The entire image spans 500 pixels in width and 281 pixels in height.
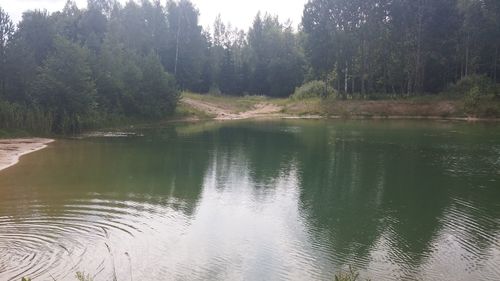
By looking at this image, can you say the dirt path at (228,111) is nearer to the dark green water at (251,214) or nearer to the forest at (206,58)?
the forest at (206,58)

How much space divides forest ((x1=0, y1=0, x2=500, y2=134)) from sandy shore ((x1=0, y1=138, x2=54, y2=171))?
2720mm

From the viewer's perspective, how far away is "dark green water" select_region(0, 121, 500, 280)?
10.2 metres

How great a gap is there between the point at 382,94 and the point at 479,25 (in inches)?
504

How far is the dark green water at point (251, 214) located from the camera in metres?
10.2

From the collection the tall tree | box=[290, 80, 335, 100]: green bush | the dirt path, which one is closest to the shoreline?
the dirt path

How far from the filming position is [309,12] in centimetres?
5969

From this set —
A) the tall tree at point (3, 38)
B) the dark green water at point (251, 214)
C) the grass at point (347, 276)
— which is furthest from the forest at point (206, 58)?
the grass at point (347, 276)

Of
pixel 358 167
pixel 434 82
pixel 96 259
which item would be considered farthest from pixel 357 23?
pixel 96 259

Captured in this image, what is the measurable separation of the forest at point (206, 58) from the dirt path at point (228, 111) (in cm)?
436

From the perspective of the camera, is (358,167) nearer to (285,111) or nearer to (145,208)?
(145,208)

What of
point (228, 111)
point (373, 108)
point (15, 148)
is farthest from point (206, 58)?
point (15, 148)

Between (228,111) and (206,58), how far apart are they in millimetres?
17797

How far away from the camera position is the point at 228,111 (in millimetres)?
63031

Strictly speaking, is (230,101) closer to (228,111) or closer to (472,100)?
(228,111)
